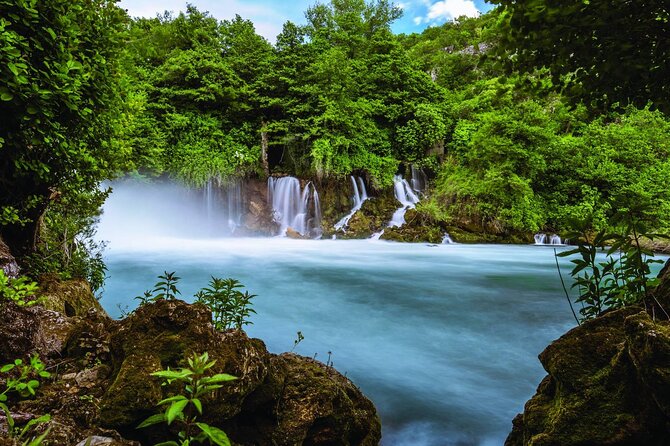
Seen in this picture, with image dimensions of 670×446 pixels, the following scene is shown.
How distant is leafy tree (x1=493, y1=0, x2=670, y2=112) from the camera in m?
2.36

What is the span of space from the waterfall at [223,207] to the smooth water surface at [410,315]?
3802mm

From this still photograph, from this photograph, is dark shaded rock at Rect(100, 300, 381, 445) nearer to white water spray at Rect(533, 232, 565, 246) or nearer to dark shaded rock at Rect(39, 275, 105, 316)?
dark shaded rock at Rect(39, 275, 105, 316)

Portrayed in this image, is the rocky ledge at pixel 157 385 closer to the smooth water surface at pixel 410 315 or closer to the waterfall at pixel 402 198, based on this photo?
the smooth water surface at pixel 410 315

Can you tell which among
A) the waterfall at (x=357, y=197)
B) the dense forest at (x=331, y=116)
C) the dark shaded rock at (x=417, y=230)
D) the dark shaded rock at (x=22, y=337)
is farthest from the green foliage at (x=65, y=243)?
the waterfall at (x=357, y=197)

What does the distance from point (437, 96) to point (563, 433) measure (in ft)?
75.4

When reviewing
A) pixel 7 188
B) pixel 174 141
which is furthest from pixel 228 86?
pixel 7 188

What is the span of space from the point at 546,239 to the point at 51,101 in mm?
18058

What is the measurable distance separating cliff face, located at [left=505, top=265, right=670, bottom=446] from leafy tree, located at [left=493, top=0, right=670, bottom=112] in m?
1.55

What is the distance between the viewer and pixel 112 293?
7703 millimetres

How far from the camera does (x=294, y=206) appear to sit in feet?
59.2

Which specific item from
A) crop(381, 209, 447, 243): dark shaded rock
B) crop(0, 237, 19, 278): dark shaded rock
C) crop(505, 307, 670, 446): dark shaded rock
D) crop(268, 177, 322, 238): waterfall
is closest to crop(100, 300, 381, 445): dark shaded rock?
crop(505, 307, 670, 446): dark shaded rock

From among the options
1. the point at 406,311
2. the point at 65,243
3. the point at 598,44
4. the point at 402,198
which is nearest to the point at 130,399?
the point at 598,44

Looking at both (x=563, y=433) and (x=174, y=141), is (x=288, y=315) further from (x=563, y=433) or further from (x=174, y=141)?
(x=174, y=141)

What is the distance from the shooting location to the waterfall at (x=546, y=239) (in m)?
16.0
